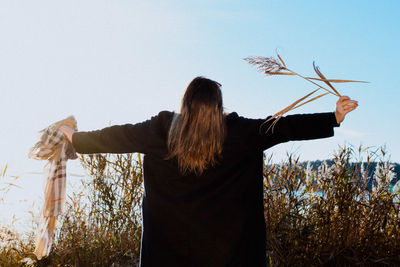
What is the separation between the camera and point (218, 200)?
2.13 meters

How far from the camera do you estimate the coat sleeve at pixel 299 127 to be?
2.12 m

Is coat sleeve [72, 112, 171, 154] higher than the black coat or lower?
higher

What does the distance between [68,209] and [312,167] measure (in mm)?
2320

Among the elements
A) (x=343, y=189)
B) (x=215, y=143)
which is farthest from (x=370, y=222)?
(x=215, y=143)

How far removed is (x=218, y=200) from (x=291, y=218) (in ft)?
4.67

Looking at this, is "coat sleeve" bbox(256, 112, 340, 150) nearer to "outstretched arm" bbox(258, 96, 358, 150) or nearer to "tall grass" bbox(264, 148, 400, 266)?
"outstretched arm" bbox(258, 96, 358, 150)

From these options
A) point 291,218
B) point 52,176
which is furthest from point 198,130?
point 291,218

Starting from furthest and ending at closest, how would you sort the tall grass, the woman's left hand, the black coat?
the tall grass
the black coat
the woman's left hand

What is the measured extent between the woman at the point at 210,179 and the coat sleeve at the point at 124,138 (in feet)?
0.06

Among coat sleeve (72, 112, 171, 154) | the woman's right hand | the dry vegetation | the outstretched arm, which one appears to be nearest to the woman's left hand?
the outstretched arm

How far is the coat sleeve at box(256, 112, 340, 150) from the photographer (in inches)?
83.4

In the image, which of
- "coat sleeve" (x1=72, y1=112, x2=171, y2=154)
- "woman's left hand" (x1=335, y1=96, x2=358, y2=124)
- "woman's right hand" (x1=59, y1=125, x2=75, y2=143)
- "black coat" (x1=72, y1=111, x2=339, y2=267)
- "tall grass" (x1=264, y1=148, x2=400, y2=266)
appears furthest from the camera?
"tall grass" (x1=264, y1=148, x2=400, y2=266)

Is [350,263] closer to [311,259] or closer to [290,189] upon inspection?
[311,259]

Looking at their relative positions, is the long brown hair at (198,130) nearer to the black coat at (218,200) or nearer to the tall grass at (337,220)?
the black coat at (218,200)
